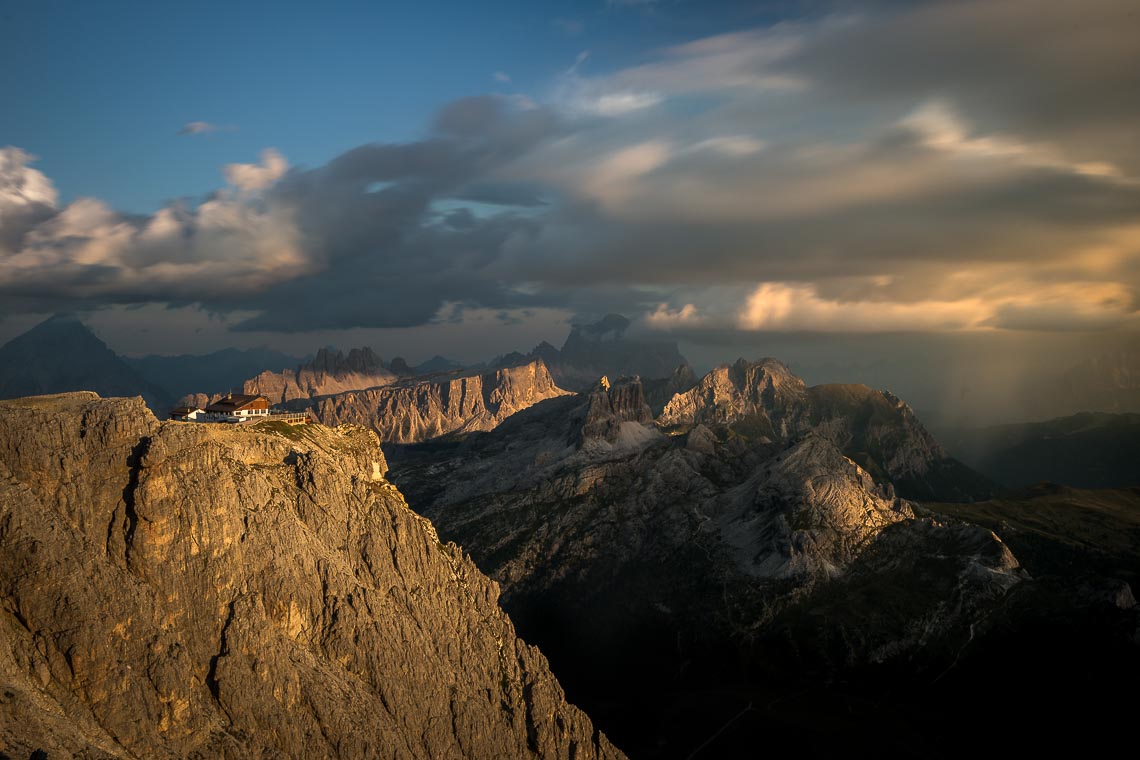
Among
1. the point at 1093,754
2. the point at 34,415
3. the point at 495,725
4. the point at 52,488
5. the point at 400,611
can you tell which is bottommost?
the point at 1093,754

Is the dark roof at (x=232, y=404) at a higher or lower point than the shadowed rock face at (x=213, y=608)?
higher

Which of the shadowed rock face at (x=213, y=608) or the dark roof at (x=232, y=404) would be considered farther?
the dark roof at (x=232, y=404)

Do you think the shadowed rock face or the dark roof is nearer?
the shadowed rock face

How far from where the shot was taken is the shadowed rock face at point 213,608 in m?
87.6

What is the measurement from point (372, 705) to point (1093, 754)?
183 meters

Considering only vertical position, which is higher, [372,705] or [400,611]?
[400,611]

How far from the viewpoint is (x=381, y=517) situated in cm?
14662

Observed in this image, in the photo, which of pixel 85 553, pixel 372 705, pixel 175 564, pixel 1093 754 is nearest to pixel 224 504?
pixel 175 564

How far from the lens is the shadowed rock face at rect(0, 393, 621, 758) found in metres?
87.6

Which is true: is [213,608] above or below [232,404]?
below

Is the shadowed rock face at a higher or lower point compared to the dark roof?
lower

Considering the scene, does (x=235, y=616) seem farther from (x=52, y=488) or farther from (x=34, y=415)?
(x=34, y=415)

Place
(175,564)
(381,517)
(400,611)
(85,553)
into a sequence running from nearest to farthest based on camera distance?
(85,553)
(175,564)
(400,611)
(381,517)

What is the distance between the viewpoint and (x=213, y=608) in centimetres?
→ 10375
